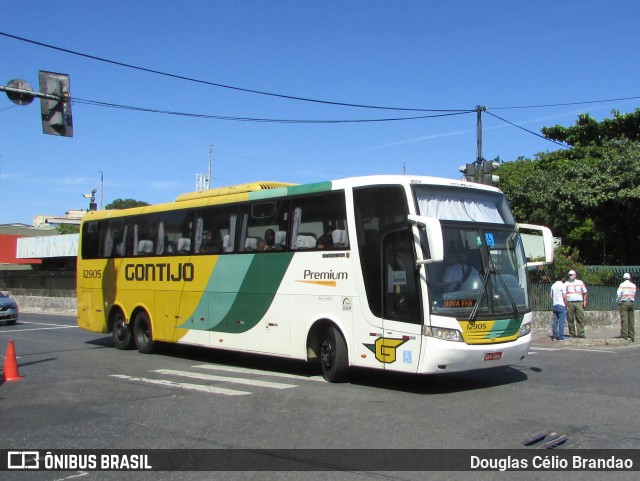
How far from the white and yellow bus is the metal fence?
9.94m

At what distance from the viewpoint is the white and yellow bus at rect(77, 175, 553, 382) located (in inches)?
383

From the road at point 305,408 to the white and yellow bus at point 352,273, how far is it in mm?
704

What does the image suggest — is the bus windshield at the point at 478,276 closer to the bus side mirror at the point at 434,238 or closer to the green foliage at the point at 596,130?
the bus side mirror at the point at 434,238

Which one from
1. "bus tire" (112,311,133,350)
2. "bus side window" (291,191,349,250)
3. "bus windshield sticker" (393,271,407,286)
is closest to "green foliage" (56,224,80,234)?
"bus tire" (112,311,133,350)

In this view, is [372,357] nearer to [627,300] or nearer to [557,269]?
[627,300]

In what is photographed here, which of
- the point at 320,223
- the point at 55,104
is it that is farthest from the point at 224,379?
the point at 55,104

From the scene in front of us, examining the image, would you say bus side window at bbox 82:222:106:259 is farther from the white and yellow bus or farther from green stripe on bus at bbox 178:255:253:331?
green stripe on bus at bbox 178:255:253:331

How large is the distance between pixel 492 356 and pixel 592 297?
13.7 meters

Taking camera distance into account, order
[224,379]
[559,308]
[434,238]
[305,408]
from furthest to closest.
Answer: [559,308] → [224,379] → [434,238] → [305,408]

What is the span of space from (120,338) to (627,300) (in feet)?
43.8

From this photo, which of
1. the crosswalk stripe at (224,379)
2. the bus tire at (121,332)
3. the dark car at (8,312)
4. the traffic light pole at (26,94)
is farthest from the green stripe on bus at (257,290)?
the dark car at (8,312)

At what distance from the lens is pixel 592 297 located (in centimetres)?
2192

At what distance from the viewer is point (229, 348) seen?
43.9 feet

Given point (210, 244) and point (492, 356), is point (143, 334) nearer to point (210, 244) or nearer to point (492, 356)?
point (210, 244)
